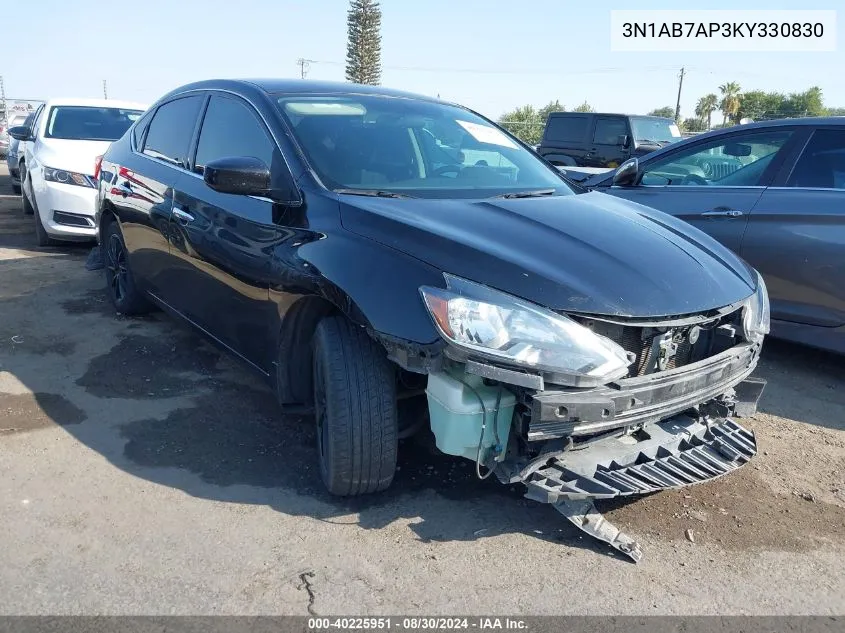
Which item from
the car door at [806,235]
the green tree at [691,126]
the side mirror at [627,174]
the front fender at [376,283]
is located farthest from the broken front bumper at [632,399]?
the green tree at [691,126]

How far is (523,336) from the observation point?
2.33m

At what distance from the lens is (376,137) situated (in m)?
3.51

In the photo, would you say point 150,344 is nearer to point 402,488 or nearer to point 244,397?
point 244,397

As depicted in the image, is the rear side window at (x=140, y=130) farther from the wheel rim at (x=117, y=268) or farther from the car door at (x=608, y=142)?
the car door at (x=608, y=142)

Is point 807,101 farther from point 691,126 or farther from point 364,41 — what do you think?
point 364,41

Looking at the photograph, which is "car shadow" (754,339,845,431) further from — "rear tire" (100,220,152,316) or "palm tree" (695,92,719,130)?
"palm tree" (695,92,719,130)

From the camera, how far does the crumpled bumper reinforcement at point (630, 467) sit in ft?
8.10

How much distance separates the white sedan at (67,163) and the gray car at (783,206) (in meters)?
5.52

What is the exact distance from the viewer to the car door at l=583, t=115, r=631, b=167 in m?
13.4

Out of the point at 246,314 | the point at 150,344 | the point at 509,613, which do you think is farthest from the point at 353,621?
the point at 150,344

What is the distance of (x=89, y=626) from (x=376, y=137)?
2390 mm

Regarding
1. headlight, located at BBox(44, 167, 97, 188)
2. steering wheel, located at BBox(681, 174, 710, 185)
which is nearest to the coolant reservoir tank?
steering wheel, located at BBox(681, 174, 710, 185)

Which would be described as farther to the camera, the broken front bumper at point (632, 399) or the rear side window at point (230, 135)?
the rear side window at point (230, 135)

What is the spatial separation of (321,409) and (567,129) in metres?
12.5
